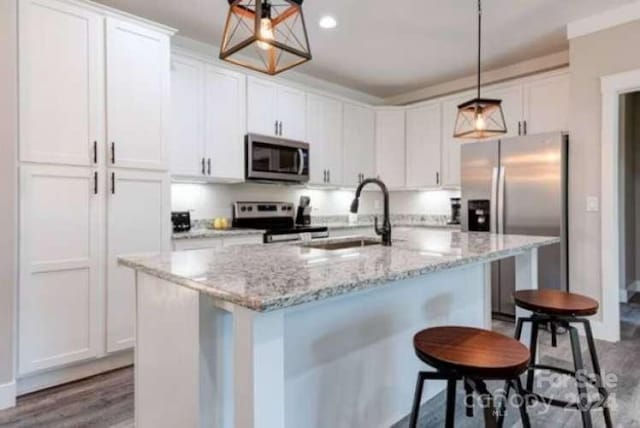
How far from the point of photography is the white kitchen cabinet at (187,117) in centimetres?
333

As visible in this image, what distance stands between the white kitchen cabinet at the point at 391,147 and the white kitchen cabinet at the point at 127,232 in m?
3.08

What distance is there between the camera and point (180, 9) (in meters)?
3.08

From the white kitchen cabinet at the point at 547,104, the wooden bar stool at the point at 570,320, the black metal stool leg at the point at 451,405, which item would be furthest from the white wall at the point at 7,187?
the white kitchen cabinet at the point at 547,104

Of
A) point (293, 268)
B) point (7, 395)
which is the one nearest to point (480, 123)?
point (293, 268)

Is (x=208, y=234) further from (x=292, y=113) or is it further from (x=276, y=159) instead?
(x=292, y=113)

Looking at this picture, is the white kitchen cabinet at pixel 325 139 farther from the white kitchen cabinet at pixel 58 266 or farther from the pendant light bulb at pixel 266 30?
the pendant light bulb at pixel 266 30

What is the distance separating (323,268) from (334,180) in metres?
3.46

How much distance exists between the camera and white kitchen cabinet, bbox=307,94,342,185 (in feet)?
14.6

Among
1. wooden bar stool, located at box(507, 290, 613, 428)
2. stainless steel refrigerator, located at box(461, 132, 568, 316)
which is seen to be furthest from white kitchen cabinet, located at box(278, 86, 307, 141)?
wooden bar stool, located at box(507, 290, 613, 428)

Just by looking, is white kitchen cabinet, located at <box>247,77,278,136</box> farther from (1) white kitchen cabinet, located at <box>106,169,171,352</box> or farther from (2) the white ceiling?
(1) white kitchen cabinet, located at <box>106,169,171,352</box>

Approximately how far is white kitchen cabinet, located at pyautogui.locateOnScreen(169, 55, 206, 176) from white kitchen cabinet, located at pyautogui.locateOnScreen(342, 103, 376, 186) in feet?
6.23

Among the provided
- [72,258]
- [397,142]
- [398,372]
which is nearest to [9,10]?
[72,258]

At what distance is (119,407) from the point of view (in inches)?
87.4

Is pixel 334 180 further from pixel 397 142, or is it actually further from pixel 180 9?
pixel 180 9
